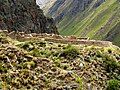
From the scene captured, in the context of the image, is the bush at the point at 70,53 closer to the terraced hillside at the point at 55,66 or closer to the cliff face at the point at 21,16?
the terraced hillside at the point at 55,66

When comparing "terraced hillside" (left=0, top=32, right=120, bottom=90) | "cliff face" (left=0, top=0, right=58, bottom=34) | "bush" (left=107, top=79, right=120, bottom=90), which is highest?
"cliff face" (left=0, top=0, right=58, bottom=34)

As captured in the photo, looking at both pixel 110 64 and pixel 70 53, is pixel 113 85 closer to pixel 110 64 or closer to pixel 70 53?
pixel 110 64

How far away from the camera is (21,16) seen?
160 m

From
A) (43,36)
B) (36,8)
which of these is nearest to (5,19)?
(36,8)

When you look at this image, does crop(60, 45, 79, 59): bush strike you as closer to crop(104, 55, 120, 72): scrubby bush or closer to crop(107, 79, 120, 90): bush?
crop(104, 55, 120, 72): scrubby bush

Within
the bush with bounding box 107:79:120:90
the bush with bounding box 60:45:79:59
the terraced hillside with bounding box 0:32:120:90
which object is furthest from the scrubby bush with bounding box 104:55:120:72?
the bush with bounding box 60:45:79:59

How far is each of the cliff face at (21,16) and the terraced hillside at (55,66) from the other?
107913 mm

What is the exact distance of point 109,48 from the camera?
93.1 feet

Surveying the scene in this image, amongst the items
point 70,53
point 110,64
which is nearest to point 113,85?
point 110,64

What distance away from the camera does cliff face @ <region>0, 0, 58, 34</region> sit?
479 feet

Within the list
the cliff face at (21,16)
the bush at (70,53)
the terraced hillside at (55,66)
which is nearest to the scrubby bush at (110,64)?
the terraced hillside at (55,66)

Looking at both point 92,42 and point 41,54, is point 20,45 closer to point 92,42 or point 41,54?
point 41,54

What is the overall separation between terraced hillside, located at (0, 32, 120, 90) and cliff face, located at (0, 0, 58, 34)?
354ft

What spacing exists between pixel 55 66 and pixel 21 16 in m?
138
